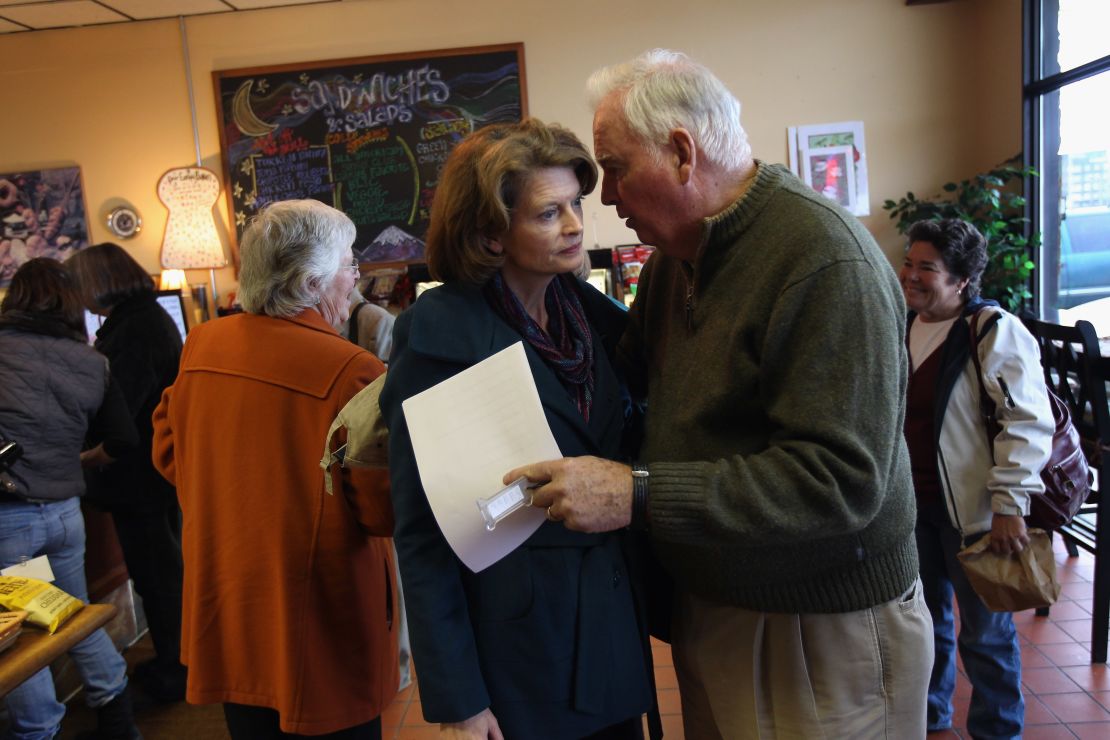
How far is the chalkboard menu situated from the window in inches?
123

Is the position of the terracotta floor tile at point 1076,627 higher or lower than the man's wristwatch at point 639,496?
lower

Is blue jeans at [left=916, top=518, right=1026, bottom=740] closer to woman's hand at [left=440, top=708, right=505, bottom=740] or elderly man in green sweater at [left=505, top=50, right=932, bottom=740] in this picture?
elderly man in green sweater at [left=505, top=50, right=932, bottom=740]

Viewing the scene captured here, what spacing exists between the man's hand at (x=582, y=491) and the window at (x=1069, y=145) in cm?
414

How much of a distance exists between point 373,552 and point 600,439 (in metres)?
0.69

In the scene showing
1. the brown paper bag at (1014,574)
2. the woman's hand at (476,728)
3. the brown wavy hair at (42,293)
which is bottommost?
the brown paper bag at (1014,574)

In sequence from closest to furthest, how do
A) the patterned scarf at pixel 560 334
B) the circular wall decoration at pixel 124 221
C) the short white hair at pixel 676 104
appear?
the short white hair at pixel 676 104 → the patterned scarf at pixel 560 334 → the circular wall decoration at pixel 124 221

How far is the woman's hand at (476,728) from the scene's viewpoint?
1.12 metres

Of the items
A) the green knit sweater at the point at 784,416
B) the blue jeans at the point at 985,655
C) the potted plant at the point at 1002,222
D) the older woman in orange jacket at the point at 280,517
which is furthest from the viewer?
the potted plant at the point at 1002,222

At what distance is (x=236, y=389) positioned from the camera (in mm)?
1561

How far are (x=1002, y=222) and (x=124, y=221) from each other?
568 centimetres

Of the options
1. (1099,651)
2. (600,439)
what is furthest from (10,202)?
(1099,651)

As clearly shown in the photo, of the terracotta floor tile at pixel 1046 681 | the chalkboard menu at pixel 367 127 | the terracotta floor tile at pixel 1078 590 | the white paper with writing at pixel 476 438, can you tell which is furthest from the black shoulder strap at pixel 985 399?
the chalkboard menu at pixel 367 127

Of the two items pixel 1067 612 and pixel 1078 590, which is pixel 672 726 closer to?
pixel 1067 612

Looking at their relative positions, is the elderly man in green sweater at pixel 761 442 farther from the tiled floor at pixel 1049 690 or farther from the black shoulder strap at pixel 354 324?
the black shoulder strap at pixel 354 324
